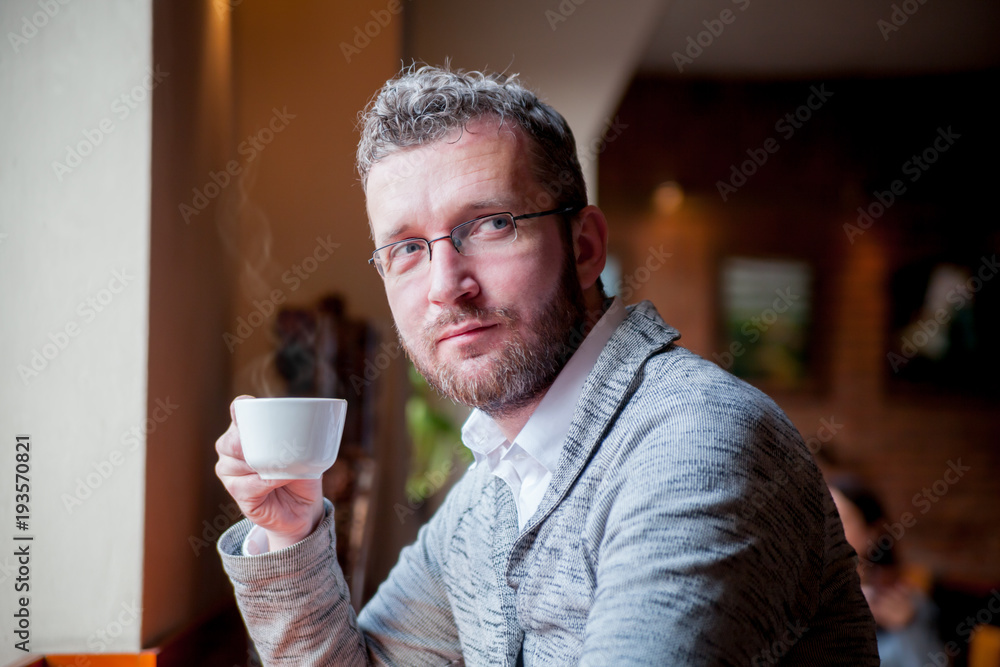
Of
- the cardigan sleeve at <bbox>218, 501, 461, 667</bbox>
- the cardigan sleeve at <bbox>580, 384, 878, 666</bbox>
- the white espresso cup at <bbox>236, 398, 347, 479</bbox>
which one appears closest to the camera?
the cardigan sleeve at <bbox>580, 384, 878, 666</bbox>

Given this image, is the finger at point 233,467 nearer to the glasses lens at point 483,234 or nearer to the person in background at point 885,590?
the glasses lens at point 483,234

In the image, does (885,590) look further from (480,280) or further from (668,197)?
(668,197)

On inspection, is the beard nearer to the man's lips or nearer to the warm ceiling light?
the man's lips

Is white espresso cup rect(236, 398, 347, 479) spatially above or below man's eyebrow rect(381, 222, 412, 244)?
below

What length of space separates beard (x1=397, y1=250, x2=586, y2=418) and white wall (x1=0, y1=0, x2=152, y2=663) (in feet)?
2.47

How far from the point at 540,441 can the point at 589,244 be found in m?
0.36

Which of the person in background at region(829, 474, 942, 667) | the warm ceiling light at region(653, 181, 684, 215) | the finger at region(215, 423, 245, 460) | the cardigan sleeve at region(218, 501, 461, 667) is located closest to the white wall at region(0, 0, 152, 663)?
the cardigan sleeve at region(218, 501, 461, 667)

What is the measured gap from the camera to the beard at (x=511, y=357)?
1.06m

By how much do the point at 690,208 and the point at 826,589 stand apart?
4.74 metres

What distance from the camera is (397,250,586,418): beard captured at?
106 cm

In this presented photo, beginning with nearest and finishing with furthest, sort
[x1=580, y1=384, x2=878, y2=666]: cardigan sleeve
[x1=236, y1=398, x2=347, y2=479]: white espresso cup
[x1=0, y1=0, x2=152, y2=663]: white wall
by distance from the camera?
[x1=580, y1=384, x2=878, y2=666]: cardigan sleeve
[x1=236, y1=398, x2=347, y2=479]: white espresso cup
[x1=0, y1=0, x2=152, y2=663]: white wall

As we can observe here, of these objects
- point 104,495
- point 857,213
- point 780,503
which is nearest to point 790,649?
point 780,503

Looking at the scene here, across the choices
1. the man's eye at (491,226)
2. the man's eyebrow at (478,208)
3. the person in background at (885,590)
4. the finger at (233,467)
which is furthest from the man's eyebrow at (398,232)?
the person in background at (885,590)

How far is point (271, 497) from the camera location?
42.6 inches
